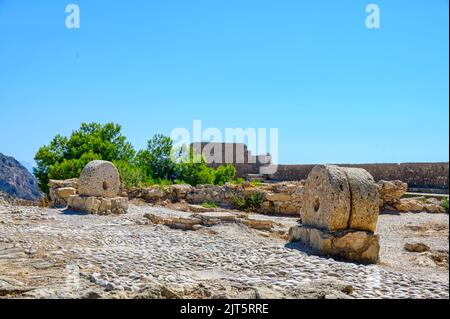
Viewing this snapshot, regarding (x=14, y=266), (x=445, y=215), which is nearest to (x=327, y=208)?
(x=14, y=266)

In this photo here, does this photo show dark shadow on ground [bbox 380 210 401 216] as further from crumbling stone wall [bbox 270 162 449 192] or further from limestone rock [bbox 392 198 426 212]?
crumbling stone wall [bbox 270 162 449 192]

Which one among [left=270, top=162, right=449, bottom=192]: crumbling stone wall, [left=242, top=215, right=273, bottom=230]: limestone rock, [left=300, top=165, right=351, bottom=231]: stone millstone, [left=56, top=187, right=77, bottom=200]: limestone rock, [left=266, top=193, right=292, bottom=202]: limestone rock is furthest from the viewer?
[left=270, top=162, right=449, bottom=192]: crumbling stone wall

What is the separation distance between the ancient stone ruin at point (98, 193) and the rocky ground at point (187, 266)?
1.81m

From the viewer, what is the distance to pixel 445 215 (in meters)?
13.7

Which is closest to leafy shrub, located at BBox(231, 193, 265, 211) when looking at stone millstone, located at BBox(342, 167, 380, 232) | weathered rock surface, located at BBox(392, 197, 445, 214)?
weathered rock surface, located at BBox(392, 197, 445, 214)

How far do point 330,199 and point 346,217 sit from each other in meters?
0.38

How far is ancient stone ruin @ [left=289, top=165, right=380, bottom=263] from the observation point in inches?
271

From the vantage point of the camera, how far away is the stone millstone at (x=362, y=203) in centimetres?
709

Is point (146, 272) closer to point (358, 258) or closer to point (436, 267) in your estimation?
point (358, 258)

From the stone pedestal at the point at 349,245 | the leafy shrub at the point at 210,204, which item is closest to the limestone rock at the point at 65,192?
the leafy shrub at the point at 210,204

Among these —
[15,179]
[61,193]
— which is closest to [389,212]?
[61,193]

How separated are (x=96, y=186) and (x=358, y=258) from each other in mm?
7805

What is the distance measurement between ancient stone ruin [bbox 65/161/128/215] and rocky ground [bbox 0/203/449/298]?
1808 mm

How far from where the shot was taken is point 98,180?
12.3 m
